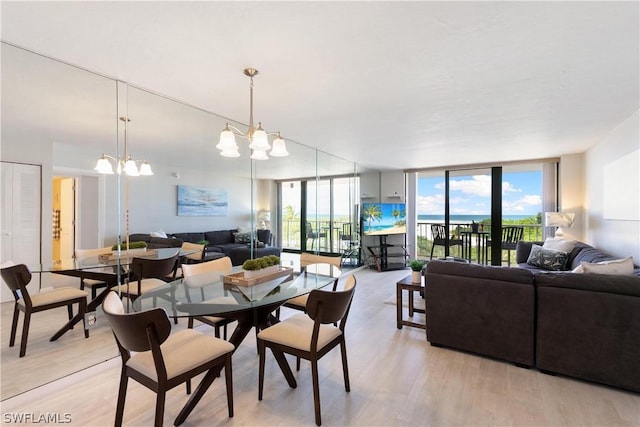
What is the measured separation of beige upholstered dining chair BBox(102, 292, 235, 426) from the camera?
1.38m

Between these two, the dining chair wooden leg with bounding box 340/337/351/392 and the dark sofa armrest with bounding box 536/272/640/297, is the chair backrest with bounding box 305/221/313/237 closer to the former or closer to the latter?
the dining chair wooden leg with bounding box 340/337/351/392

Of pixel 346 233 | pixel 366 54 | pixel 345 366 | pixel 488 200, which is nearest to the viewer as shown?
pixel 366 54

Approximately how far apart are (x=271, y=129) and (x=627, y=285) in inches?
144

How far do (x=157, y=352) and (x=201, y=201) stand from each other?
2.34 meters

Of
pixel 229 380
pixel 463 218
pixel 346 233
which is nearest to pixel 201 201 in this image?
pixel 229 380

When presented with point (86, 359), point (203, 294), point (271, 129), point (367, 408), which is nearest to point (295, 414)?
point (367, 408)

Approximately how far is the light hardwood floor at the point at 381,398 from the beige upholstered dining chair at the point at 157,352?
0.29m

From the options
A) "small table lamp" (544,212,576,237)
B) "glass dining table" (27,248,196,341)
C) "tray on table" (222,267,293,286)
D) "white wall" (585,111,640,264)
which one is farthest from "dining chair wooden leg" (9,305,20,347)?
"small table lamp" (544,212,576,237)

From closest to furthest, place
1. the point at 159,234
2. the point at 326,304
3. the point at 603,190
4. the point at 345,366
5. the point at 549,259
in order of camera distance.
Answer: the point at 326,304
the point at 345,366
the point at 159,234
the point at 603,190
the point at 549,259

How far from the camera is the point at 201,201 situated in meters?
3.51

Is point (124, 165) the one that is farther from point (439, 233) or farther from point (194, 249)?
point (439, 233)

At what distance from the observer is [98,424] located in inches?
68.6

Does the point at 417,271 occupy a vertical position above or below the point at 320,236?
below

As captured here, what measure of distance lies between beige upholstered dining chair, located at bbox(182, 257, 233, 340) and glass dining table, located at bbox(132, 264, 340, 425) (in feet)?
0.05
